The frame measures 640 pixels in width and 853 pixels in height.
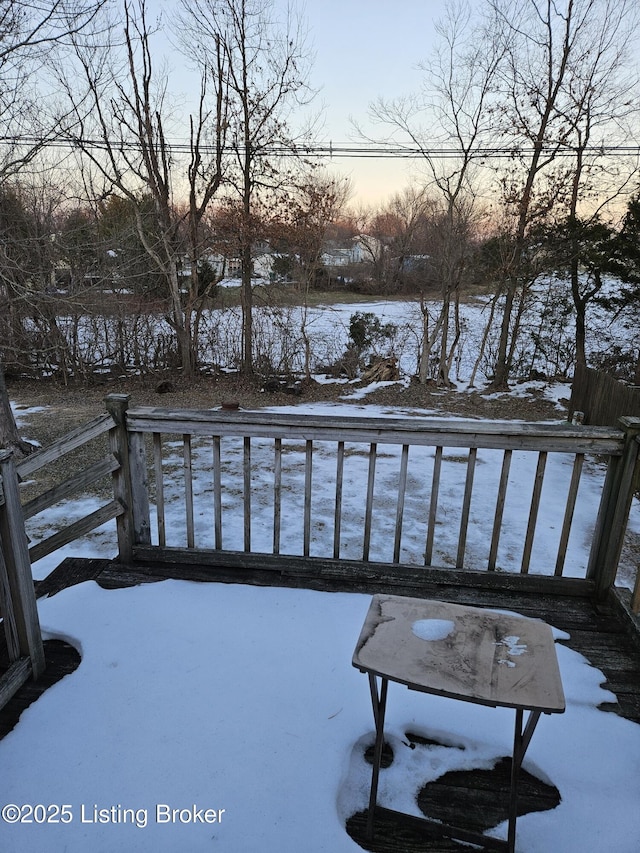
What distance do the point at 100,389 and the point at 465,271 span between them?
290 inches

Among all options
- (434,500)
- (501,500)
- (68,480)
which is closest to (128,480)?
(68,480)

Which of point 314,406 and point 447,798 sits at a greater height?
point 447,798

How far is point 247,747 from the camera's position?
1666mm

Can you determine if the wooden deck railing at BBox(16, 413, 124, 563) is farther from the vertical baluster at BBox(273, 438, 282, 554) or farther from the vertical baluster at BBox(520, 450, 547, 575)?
the vertical baluster at BBox(520, 450, 547, 575)

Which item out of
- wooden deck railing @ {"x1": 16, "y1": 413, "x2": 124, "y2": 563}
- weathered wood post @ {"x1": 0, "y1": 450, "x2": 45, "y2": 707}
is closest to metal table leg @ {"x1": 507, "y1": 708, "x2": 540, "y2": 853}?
weathered wood post @ {"x1": 0, "y1": 450, "x2": 45, "y2": 707}

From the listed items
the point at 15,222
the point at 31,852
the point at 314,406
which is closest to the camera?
the point at 31,852

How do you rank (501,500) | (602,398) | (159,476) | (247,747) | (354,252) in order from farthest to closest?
(354,252), (602,398), (159,476), (501,500), (247,747)

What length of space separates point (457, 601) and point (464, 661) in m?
1.19

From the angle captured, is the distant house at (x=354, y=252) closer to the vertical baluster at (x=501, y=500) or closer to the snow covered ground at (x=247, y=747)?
the vertical baluster at (x=501, y=500)

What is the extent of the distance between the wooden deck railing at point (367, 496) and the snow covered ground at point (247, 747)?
528 mm

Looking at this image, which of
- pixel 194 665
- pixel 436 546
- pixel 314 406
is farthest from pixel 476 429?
pixel 314 406

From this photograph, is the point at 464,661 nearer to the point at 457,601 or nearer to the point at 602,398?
the point at 457,601

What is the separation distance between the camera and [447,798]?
1522 mm

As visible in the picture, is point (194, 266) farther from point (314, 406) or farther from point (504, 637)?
point (504, 637)
